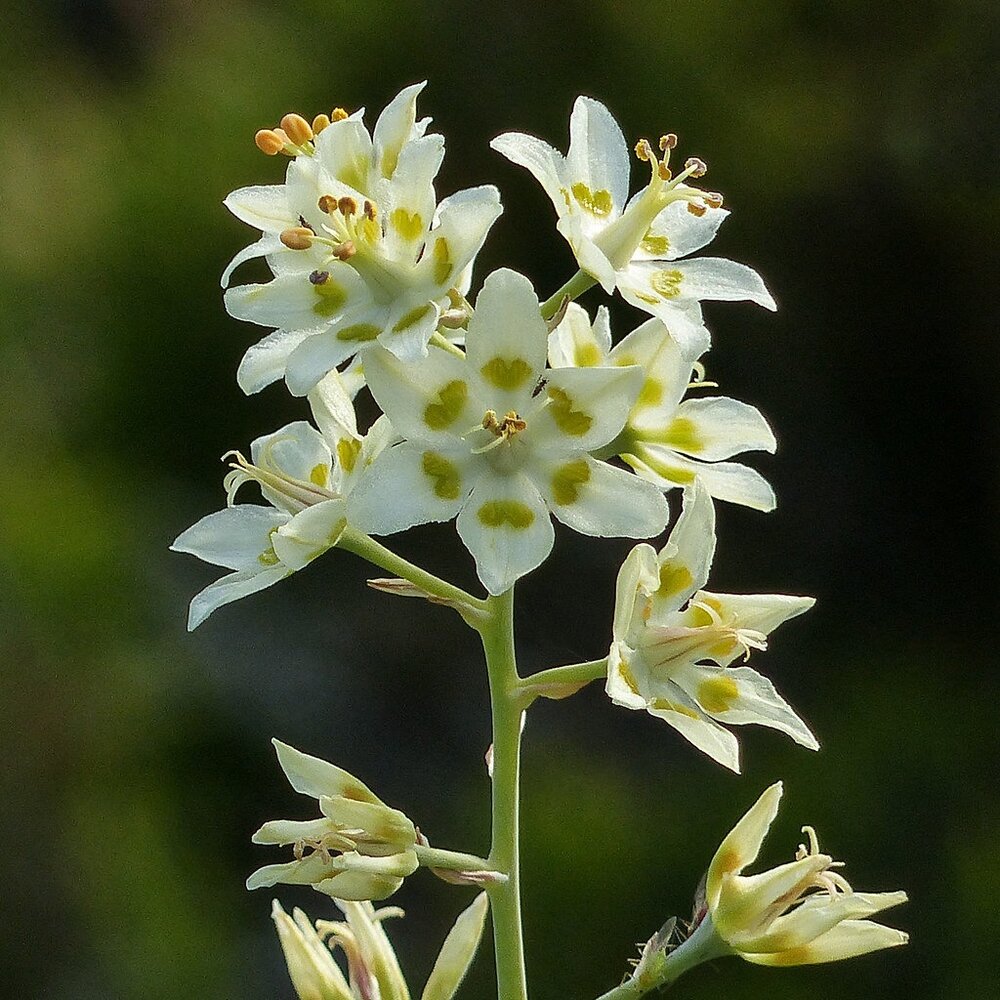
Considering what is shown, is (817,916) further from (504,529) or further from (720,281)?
(720,281)

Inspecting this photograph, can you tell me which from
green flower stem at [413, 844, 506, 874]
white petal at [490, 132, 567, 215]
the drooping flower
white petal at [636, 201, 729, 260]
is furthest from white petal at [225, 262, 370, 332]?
the drooping flower

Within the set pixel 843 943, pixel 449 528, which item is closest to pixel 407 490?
pixel 843 943

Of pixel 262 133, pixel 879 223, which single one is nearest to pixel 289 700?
pixel 879 223

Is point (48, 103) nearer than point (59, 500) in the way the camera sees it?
No

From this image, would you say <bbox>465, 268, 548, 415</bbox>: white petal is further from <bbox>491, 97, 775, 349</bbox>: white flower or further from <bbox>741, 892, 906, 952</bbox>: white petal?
<bbox>741, 892, 906, 952</bbox>: white petal

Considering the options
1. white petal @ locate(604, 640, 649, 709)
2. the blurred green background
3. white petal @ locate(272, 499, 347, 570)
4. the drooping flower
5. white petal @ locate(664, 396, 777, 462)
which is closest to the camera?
white petal @ locate(604, 640, 649, 709)

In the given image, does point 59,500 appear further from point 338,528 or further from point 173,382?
point 338,528
